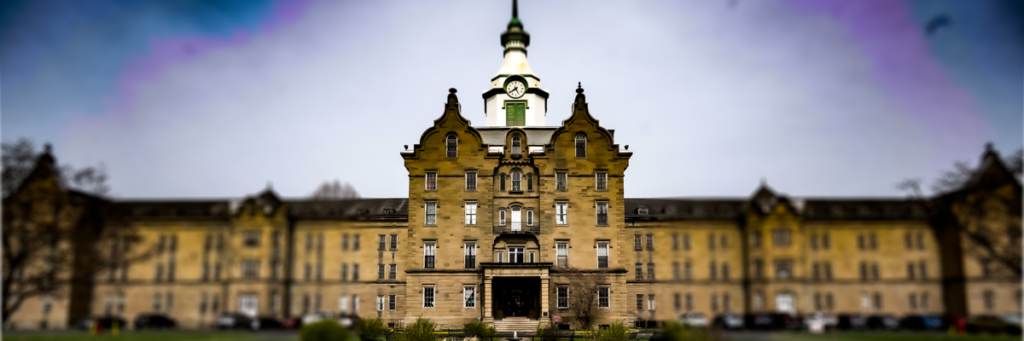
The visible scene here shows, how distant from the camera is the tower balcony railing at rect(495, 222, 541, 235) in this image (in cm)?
3147

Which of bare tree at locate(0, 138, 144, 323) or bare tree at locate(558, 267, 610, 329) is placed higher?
bare tree at locate(0, 138, 144, 323)

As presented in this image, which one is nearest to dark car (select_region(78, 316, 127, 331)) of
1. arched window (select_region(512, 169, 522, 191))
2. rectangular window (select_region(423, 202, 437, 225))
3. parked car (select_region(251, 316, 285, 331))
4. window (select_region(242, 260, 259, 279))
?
window (select_region(242, 260, 259, 279))

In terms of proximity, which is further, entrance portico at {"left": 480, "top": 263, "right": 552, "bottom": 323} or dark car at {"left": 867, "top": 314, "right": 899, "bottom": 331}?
entrance portico at {"left": 480, "top": 263, "right": 552, "bottom": 323}

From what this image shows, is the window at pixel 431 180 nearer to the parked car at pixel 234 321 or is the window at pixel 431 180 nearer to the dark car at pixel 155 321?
the parked car at pixel 234 321

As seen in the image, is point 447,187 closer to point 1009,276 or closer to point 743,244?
point 743,244

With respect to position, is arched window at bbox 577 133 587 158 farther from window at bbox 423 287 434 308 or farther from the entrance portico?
window at bbox 423 287 434 308

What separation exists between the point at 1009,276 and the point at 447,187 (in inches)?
1007

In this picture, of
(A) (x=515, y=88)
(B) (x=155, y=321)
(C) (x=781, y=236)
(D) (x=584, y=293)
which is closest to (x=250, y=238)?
(B) (x=155, y=321)

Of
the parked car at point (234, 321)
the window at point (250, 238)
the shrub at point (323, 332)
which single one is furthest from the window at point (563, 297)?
the window at point (250, 238)

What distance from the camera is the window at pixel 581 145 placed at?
103 ft

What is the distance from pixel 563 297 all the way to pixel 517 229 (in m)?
4.74

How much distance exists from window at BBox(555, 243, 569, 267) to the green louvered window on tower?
51.7 feet

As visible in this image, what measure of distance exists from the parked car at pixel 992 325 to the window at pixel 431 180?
2562cm

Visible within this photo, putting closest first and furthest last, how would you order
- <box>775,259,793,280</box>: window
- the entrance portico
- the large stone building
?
the large stone building
<box>775,259,793,280</box>: window
the entrance portico
